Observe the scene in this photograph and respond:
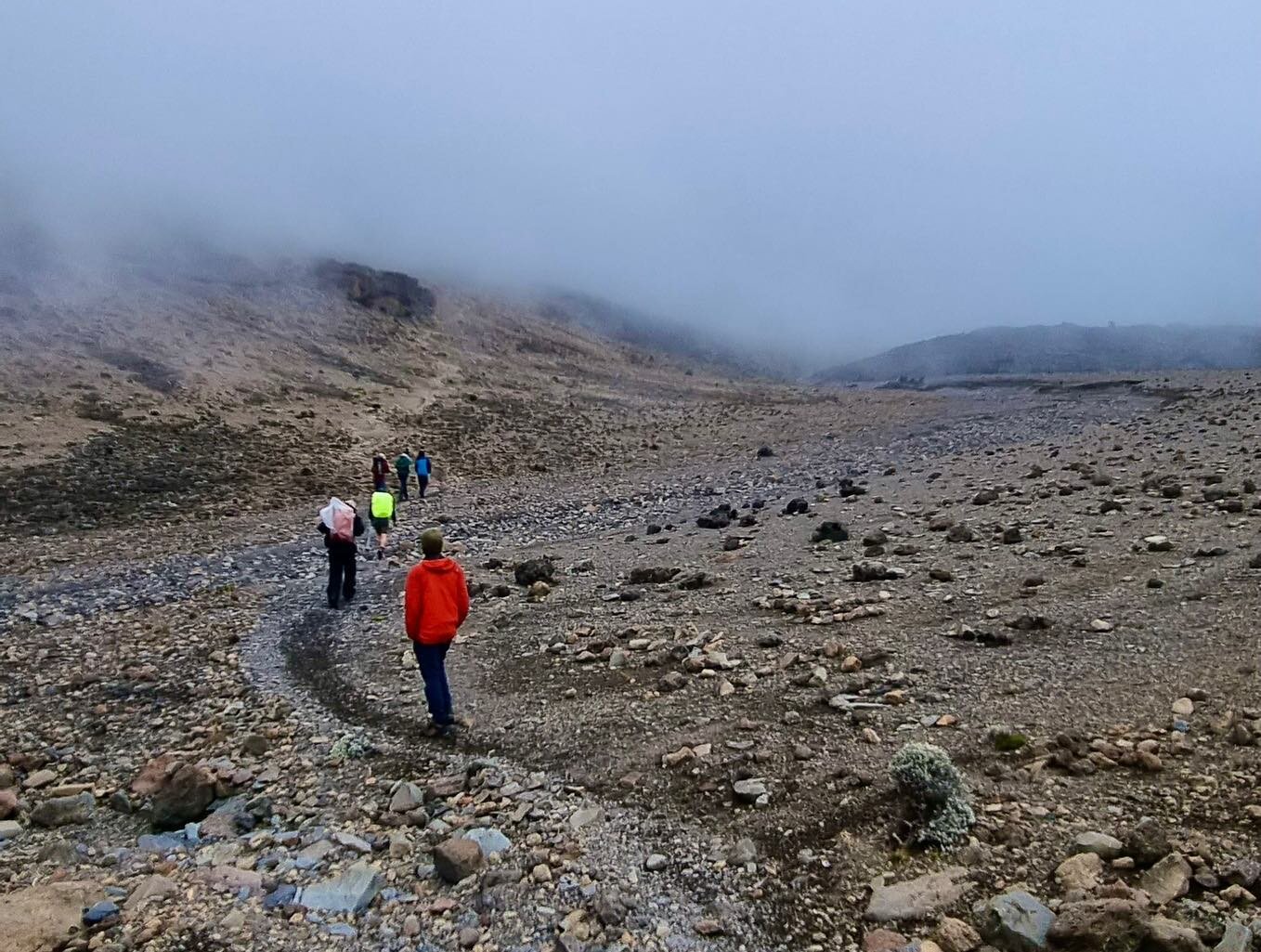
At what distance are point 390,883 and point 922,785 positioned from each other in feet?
10.7

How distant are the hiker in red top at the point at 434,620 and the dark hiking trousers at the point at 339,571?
605 centimetres

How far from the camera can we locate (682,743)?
256 inches

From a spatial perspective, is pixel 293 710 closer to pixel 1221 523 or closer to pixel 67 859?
pixel 67 859

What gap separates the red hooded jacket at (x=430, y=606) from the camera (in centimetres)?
736

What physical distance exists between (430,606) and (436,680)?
2.22 ft

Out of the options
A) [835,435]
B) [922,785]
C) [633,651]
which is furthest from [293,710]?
[835,435]

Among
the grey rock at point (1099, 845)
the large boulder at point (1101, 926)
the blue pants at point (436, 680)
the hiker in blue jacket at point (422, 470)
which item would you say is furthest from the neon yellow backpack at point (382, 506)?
the large boulder at point (1101, 926)

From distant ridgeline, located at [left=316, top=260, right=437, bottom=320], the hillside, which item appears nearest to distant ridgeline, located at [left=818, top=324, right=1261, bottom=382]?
the hillside

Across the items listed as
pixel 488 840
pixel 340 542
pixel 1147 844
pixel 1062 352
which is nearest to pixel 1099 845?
pixel 1147 844

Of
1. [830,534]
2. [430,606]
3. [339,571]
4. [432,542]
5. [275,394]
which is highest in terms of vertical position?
[275,394]

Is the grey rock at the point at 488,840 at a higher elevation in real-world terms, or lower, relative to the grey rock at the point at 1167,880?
lower

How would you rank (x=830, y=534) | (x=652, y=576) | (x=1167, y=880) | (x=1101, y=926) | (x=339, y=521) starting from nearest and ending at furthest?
(x=1101, y=926)
(x=1167, y=880)
(x=652, y=576)
(x=339, y=521)
(x=830, y=534)

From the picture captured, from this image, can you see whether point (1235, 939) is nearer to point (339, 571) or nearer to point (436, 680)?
point (436, 680)

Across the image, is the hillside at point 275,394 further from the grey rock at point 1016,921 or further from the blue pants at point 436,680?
the grey rock at point 1016,921
